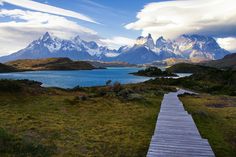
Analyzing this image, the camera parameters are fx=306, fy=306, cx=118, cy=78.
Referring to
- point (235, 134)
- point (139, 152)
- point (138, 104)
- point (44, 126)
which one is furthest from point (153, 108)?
point (139, 152)

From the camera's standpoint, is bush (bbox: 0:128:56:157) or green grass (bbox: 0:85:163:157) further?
green grass (bbox: 0:85:163:157)

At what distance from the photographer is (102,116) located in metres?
31.5

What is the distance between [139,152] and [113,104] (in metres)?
20.6

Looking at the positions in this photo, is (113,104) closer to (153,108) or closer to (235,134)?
(153,108)

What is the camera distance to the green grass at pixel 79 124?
65.0 feet

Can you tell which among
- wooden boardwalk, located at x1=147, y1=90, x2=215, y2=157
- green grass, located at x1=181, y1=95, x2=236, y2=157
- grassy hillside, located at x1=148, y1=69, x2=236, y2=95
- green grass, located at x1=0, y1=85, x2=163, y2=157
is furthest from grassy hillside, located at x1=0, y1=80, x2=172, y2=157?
grassy hillside, located at x1=148, y1=69, x2=236, y2=95

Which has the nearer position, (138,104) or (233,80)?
(138,104)

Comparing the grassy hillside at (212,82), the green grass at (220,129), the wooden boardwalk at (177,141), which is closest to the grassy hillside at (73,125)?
the wooden boardwalk at (177,141)

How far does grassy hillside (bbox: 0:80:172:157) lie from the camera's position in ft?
63.7

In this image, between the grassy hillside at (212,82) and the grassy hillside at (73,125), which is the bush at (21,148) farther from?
the grassy hillside at (212,82)

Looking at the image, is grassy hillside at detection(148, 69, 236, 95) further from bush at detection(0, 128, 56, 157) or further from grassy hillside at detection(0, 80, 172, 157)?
bush at detection(0, 128, 56, 157)

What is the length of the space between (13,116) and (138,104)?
17391 mm

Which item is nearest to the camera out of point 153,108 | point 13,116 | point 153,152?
point 153,152

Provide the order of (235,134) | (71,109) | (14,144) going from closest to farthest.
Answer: (14,144)
(235,134)
(71,109)
